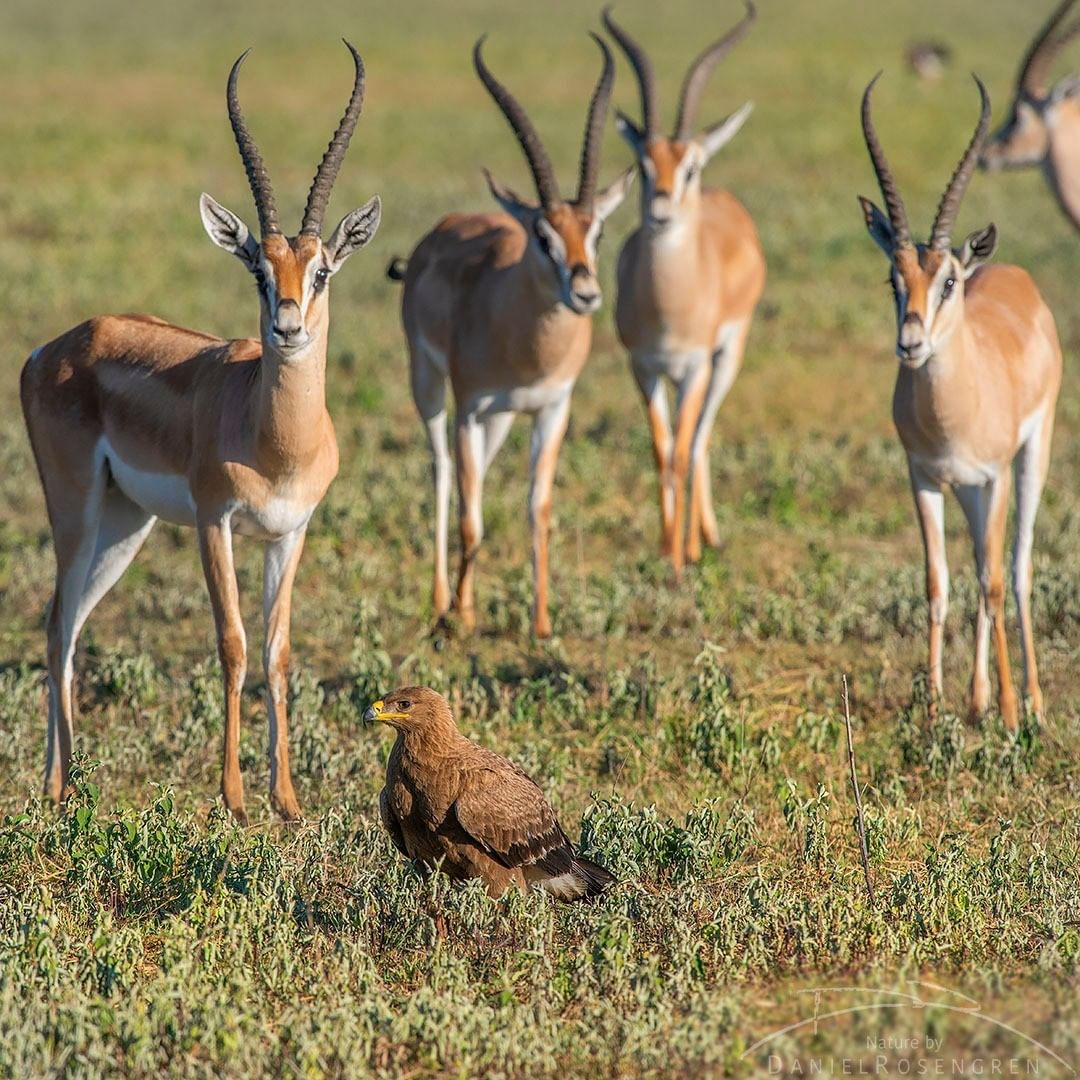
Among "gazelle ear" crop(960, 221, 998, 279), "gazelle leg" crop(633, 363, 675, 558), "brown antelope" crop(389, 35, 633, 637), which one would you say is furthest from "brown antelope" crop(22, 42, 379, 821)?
"gazelle leg" crop(633, 363, 675, 558)

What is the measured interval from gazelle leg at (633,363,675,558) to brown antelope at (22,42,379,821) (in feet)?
10.5

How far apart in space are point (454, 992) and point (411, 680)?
285 cm

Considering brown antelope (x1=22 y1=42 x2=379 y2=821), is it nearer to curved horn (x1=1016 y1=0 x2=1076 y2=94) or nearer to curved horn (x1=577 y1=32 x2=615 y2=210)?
curved horn (x1=577 y1=32 x2=615 y2=210)

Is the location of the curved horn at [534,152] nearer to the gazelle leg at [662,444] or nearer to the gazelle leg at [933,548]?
the gazelle leg at [662,444]

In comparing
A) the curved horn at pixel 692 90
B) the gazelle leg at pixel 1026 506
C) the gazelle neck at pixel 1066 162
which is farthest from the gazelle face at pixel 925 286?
the gazelle neck at pixel 1066 162

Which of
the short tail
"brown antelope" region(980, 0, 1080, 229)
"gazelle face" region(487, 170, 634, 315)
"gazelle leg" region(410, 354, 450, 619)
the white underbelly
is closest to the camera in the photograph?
the short tail

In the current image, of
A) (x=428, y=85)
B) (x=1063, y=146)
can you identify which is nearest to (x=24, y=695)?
(x=1063, y=146)

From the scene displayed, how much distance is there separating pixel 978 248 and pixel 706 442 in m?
3.19

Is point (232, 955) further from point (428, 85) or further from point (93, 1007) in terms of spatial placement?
point (428, 85)

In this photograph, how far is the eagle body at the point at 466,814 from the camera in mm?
4746

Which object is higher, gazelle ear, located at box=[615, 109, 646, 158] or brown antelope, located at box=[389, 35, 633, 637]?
gazelle ear, located at box=[615, 109, 646, 158]

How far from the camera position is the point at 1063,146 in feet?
39.1

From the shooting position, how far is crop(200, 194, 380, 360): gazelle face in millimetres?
5402

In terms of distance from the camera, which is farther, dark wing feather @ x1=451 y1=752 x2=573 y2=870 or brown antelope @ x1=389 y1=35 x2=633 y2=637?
brown antelope @ x1=389 y1=35 x2=633 y2=637
